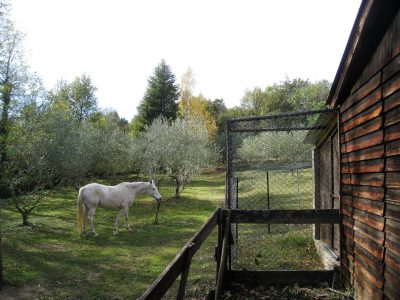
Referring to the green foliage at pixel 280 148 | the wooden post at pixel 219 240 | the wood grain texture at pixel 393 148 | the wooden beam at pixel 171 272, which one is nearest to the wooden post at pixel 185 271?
the wooden beam at pixel 171 272

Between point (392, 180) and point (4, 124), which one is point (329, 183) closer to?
point (392, 180)

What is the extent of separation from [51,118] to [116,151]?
6988 mm

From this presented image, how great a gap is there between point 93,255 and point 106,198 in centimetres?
351

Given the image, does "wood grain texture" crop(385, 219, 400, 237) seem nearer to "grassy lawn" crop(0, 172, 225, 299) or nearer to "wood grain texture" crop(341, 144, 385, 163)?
"wood grain texture" crop(341, 144, 385, 163)

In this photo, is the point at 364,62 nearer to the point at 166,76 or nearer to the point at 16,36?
the point at 16,36

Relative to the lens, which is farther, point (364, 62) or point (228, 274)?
point (228, 274)

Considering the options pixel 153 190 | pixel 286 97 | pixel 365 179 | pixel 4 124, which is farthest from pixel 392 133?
pixel 286 97

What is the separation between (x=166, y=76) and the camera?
159 feet

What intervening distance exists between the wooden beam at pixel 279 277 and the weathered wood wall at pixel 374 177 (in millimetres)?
371

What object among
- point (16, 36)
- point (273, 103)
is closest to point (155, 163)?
point (16, 36)

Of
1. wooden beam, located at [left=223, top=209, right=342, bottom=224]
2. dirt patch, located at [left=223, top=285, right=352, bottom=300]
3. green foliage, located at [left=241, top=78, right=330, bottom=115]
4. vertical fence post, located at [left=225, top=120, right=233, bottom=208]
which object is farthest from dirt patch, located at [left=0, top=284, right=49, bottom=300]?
green foliage, located at [left=241, top=78, right=330, bottom=115]

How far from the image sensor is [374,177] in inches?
161

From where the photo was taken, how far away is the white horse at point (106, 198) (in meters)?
12.4

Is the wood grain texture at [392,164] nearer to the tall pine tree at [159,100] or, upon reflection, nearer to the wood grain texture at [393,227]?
the wood grain texture at [393,227]
